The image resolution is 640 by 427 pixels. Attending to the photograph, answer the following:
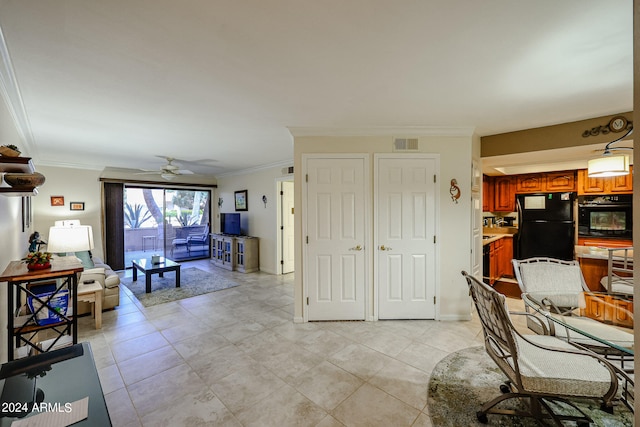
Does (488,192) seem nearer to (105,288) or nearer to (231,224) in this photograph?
(231,224)

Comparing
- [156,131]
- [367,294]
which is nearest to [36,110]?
[156,131]

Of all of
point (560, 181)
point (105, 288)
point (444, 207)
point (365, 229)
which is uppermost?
point (560, 181)

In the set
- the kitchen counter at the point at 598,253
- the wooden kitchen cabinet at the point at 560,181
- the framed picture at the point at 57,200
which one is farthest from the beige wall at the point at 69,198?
the wooden kitchen cabinet at the point at 560,181

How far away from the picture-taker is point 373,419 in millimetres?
1772

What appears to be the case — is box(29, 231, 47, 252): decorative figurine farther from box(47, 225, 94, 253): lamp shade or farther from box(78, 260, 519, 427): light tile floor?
box(78, 260, 519, 427): light tile floor

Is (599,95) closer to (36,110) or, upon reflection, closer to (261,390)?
(261,390)

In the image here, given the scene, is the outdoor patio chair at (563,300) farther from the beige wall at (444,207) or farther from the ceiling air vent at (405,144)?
the ceiling air vent at (405,144)

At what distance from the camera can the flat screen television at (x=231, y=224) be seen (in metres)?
6.61

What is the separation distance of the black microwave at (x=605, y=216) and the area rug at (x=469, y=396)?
342 centimetres

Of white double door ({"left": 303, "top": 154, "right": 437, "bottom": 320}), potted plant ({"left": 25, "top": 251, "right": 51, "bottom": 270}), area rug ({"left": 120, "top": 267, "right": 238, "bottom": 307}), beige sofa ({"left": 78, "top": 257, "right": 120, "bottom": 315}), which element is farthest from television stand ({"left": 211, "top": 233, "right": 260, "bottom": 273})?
potted plant ({"left": 25, "top": 251, "right": 51, "bottom": 270})

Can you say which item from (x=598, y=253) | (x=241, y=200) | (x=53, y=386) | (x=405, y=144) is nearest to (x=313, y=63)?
(x=405, y=144)

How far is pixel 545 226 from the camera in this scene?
464 cm

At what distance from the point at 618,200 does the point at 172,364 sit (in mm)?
6327

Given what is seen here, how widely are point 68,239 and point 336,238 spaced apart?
2827 mm
